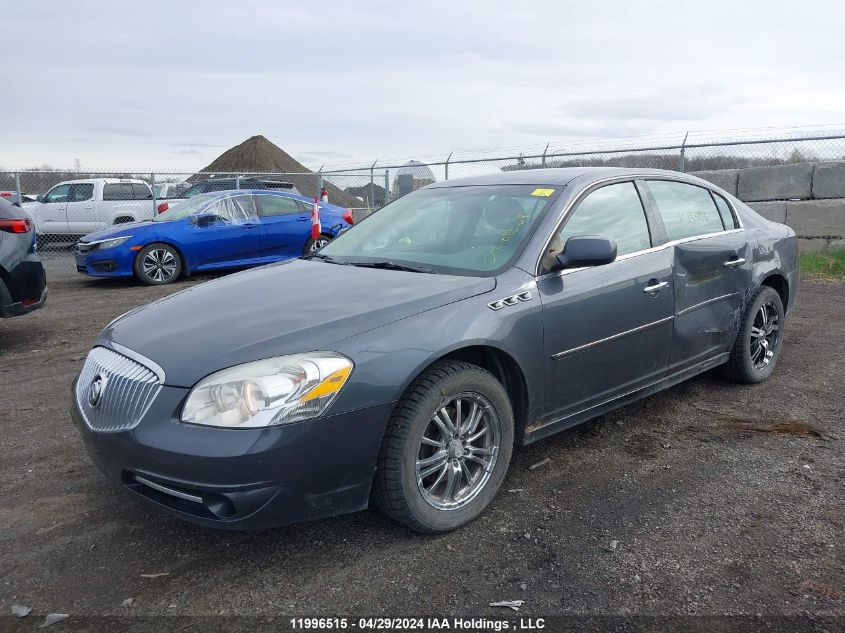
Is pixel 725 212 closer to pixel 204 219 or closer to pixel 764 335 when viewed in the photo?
pixel 764 335

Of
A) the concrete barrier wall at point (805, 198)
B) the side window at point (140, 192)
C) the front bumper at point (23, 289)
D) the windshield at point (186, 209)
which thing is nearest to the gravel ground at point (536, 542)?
the front bumper at point (23, 289)

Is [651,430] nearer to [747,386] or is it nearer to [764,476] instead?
[764,476]

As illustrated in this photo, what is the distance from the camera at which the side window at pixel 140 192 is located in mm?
16438

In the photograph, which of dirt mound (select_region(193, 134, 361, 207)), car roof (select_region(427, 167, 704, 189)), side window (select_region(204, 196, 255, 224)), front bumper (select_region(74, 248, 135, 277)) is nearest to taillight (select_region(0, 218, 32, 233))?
front bumper (select_region(74, 248, 135, 277))

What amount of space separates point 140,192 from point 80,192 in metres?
1.29

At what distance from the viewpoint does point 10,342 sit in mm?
6863

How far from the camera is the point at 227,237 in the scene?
1124 cm

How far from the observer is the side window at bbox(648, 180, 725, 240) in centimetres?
427

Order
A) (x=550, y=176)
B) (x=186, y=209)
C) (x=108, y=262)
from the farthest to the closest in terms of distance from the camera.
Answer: (x=186, y=209)
(x=108, y=262)
(x=550, y=176)

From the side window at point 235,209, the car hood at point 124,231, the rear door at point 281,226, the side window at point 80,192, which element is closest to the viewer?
the car hood at point 124,231

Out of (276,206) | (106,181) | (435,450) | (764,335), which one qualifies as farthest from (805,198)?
(106,181)

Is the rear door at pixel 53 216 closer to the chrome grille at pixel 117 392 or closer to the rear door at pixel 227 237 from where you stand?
the rear door at pixel 227 237

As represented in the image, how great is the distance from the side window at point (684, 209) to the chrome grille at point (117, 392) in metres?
3.04

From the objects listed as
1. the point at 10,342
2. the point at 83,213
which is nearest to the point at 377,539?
the point at 10,342
